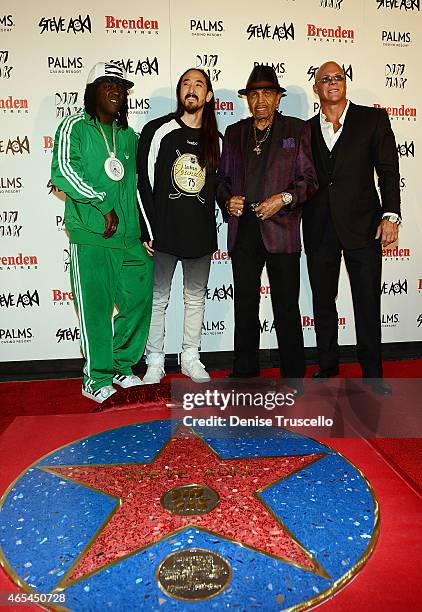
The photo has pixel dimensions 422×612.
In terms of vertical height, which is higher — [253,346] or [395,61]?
[395,61]

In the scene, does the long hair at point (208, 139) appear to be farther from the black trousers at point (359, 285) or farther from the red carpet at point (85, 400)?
the red carpet at point (85, 400)

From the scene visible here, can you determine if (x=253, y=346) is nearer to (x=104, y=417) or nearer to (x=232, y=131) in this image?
(x=104, y=417)

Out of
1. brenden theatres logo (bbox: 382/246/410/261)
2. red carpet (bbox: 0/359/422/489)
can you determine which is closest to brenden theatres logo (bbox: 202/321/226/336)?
red carpet (bbox: 0/359/422/489)

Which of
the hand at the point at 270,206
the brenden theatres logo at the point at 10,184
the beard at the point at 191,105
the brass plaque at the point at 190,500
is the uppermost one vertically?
the beard at the point at 191,105

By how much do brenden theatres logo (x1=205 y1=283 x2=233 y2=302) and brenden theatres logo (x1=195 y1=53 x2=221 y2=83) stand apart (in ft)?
5.09

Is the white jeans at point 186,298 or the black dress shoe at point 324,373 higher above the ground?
the white jeans at point 186,298

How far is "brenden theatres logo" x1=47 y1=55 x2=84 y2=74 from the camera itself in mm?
3797

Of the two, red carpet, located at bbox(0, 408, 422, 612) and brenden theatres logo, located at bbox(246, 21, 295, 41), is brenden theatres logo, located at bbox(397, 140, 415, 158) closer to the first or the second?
brenden theatres logo, located at bbox(246, 21, 295, 41)

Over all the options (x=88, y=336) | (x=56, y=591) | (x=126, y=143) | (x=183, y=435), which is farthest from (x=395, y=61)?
(x=56, y=591)

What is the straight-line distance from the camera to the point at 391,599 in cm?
149

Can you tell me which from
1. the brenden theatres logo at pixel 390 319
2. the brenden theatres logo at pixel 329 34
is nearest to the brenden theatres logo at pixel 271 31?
the brenden theatres logo at pixel 329 34

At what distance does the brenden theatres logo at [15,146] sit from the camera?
3.84 metres

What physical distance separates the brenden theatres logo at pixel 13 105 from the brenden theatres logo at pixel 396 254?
117 inches

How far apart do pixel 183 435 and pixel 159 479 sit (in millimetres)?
391
